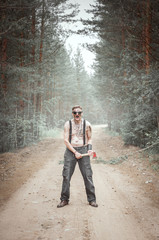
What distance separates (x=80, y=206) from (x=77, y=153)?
1.33 metres

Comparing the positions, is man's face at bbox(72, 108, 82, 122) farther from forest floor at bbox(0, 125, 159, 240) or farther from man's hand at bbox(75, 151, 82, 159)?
forest floor at bbox(0, 125, 159, 240)

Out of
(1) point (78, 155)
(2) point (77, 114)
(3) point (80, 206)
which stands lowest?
(3) point (80, 206)

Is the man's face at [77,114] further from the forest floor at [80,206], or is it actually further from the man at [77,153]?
the forest floor at [80,206]

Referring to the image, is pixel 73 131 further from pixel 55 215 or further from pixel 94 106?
pixel 94 106

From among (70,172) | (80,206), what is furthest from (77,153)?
(80,206)

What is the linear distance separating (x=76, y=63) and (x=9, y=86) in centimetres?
3909

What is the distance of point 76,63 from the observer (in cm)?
4900

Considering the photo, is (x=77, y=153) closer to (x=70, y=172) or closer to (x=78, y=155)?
(x=78, y=155)

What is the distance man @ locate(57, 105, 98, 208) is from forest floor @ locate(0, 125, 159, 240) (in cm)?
36

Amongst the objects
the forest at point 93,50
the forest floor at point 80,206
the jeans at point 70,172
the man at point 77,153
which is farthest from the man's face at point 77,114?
the forest at point 93,50

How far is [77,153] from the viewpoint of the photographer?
4.38 meters

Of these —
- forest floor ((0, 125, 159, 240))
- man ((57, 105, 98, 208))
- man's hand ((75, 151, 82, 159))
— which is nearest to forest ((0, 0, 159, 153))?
forest floor ((0, 125, 159, 240))

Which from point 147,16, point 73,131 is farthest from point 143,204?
point 147,16

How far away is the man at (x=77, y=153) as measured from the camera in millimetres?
4447
